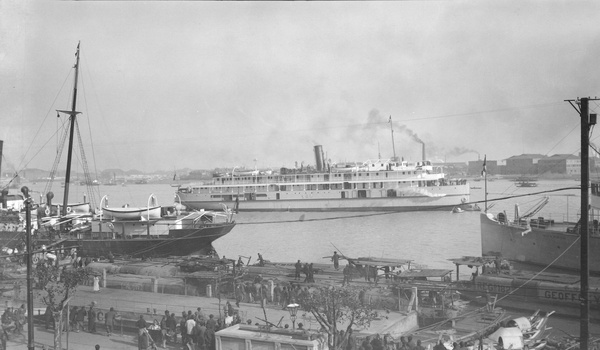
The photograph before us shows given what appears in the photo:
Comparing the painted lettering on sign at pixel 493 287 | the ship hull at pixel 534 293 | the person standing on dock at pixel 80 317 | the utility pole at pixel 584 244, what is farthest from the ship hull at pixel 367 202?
the utility pole at pixel 584 244

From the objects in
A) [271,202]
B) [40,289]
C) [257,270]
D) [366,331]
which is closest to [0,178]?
[40,289]

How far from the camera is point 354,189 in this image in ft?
161

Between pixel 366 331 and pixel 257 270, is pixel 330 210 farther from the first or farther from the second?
pixel 366 331

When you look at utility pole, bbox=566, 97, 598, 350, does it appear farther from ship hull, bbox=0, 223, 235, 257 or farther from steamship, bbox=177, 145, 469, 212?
steamship, bbox=177, 145, 469, 212

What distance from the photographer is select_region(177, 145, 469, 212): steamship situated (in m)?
48.1

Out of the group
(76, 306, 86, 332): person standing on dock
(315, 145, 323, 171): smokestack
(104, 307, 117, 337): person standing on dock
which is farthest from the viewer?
(315, 145, 323, 171): smokestack

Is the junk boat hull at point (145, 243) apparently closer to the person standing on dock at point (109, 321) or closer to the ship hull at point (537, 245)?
the person standing on dock at point (109, 321)

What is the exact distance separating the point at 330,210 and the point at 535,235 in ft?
90.0

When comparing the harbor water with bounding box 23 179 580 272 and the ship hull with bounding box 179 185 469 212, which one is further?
the ship hull with bounding box 179 185 469 212

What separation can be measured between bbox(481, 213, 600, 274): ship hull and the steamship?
65.2ft

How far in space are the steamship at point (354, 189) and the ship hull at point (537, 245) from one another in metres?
19.9

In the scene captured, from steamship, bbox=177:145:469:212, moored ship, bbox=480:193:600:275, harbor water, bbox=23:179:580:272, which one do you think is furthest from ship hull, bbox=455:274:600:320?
steamship, bbox=177:145:469:212

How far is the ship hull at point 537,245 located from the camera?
65.6ft

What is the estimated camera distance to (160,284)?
15.8 metres
